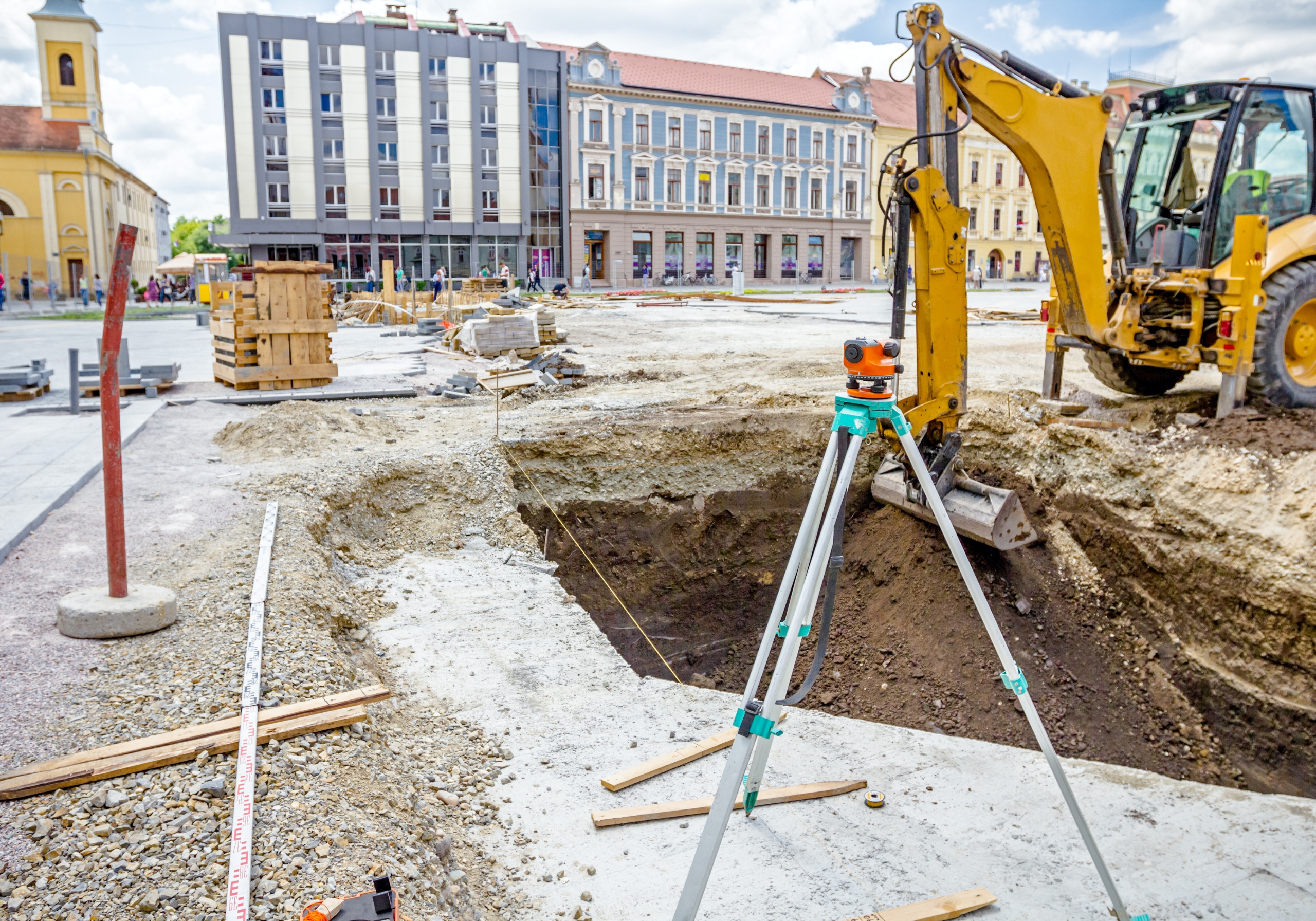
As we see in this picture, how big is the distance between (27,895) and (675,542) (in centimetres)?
686

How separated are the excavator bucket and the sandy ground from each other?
183 cm

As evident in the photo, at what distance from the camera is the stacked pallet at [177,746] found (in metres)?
3.32

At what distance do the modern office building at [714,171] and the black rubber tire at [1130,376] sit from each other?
42.9 m

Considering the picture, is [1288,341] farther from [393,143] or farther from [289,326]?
[393,143]

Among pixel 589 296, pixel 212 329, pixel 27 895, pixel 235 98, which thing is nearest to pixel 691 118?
pixel 589 296

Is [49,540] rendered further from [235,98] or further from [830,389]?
[235,98]

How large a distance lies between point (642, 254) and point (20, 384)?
43.0m

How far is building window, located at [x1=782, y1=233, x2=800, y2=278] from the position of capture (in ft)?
185

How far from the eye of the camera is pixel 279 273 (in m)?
13.0

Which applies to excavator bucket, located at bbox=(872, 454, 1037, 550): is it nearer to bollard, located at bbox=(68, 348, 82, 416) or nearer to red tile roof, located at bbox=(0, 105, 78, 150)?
bollard, located at bbox=(68, 348, 82, 416)

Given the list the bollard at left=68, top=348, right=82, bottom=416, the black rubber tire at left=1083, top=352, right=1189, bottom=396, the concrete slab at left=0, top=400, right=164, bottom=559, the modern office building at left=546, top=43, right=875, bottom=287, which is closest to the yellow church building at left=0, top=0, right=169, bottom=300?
the modern office building at left=546, top=43, right=875, bottom=287

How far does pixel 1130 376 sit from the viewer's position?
1003 cm

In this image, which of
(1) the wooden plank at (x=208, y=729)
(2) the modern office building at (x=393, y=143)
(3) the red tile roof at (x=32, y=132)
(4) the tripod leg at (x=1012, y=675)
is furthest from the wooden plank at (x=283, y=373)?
(3) the red tile roof at (x=32, y=132)

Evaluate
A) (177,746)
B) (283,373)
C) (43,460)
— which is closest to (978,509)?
(177,746)
